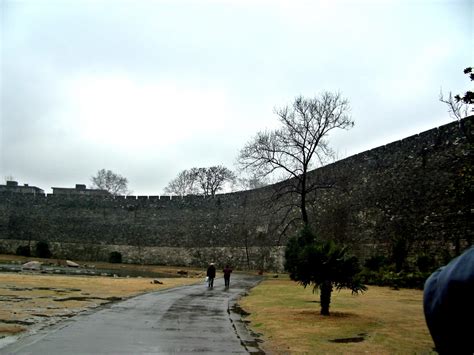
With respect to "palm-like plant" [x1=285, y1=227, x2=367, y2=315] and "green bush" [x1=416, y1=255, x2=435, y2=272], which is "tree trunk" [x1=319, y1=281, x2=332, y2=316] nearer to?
"palm-like plant" [x1=285, y1=227, x2=367, y2=315]

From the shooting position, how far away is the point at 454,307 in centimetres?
196

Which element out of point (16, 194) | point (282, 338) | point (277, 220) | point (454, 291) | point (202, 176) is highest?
point (202, 176)

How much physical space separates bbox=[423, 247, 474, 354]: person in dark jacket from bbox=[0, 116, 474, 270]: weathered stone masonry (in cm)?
915

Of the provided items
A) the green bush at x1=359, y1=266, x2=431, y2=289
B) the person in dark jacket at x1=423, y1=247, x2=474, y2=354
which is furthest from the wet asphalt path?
the green bush at x1=359, y1=266, x2=431, y2=289

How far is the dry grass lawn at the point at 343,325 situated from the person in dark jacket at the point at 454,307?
5.65 m

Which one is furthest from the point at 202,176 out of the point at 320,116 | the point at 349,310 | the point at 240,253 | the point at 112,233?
the point at 349,310

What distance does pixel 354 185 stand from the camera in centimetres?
2775

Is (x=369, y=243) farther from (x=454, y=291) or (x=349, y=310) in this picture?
(x=454, y=291)

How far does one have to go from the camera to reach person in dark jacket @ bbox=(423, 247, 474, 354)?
1904mm

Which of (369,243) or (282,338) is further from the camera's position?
(369,243)

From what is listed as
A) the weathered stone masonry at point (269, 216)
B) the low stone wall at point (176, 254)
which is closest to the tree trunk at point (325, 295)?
the weathered stone masonry at point (269, 216)

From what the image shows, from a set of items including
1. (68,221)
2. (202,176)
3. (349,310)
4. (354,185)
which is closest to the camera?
(349,310)

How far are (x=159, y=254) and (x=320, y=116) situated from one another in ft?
78.9

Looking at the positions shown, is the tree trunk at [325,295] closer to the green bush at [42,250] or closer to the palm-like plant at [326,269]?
the palm-like plant at [326,269]
